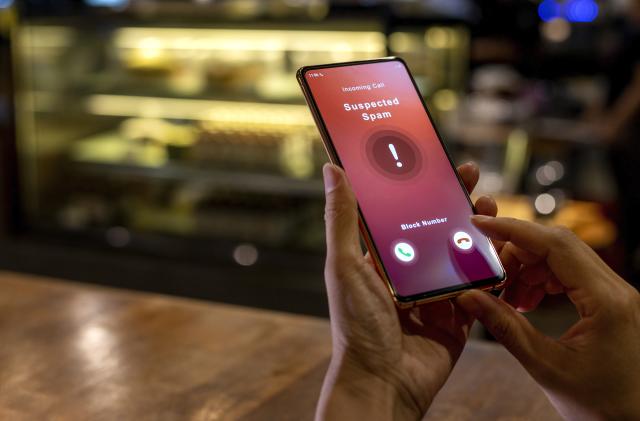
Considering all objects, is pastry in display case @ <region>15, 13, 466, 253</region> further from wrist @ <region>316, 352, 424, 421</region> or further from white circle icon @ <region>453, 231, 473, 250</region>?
wrist @ <region>316, 352, 424, 421</region>

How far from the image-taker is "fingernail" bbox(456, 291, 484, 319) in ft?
2.75

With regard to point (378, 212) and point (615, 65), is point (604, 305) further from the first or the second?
point (615, 65)

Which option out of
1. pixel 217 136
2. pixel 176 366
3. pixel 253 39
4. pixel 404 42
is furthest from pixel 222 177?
pixel 176 366

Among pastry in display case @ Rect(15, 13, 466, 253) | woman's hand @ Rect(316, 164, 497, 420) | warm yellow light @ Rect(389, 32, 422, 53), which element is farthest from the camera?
pastry in display case @ Rect(15, 13, 466, 253)

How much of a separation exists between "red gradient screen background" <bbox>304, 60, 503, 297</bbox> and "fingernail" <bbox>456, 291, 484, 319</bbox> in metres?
0.05

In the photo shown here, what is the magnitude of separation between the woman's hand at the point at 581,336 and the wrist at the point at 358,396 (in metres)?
0.14

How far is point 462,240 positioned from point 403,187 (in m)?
0.10

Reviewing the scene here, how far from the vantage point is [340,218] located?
803 millimetres

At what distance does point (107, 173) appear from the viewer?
12.2 ft

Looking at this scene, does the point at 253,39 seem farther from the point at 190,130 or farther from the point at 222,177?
the point at 222,177

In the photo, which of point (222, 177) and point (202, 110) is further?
point (202, 110)

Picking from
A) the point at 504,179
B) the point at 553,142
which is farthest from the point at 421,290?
the point at 504,179

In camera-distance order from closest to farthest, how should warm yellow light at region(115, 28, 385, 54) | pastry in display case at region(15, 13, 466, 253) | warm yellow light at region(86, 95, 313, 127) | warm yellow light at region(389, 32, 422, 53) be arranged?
warm yellow light at region(389, 32, 422, 53), warm yellow light at region(115, 28, 385, 54), pastry in display case at region(15, 13, 466, 253), warm yellow light at region(86, 95, 313, 127)

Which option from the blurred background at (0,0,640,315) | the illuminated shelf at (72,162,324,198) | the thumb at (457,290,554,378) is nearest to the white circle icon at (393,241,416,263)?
the thumb at (457,290,554,378)
